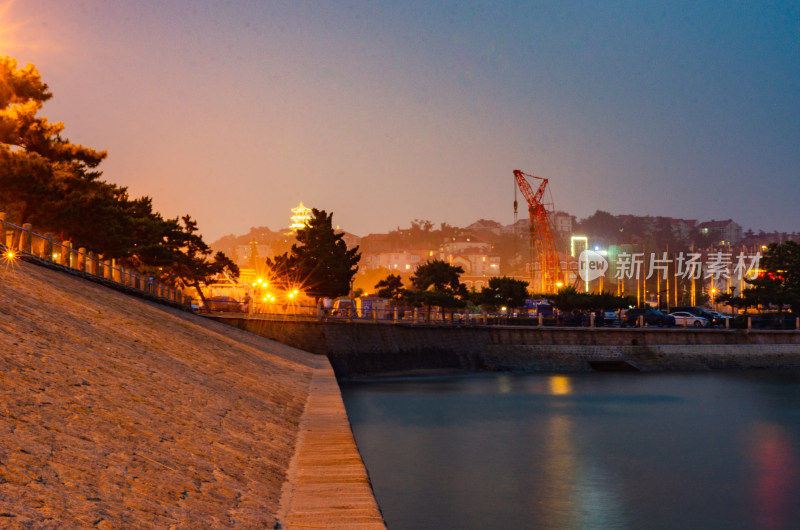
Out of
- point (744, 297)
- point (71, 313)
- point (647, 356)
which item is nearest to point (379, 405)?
point (71, 313)

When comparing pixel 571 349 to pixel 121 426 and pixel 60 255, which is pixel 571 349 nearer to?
pixel 60 255

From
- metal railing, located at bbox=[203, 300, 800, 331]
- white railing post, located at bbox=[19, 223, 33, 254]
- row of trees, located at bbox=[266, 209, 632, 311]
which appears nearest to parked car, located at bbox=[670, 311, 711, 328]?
metal railing, located at bbox=[203, 300, 800, 331]

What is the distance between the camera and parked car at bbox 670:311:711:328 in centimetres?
7425

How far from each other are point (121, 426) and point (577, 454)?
76.1ft

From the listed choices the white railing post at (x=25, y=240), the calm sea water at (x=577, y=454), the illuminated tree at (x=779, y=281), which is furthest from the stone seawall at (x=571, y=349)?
the white railing post at (x=25, y=240)

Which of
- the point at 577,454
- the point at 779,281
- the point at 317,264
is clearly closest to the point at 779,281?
the point at 779,281

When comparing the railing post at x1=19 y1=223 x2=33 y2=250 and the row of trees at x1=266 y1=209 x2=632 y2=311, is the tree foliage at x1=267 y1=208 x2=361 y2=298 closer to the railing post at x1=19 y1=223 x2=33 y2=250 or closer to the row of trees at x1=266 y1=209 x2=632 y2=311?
the row of trees at x1=266 y1=209 x2=632 y2=311

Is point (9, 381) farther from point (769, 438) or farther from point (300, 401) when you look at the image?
point (769, 438)

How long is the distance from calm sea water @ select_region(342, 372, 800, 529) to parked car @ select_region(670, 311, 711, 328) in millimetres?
19238

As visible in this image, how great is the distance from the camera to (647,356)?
6856 centimetres

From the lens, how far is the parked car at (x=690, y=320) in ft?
244

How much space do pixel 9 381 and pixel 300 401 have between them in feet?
39.7

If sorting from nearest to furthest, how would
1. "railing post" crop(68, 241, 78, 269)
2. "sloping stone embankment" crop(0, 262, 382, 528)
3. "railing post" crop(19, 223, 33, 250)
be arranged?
"sloping stone embankment" crop(0, 262, 382, 528) → "railing post" crop(19, 223, 33, 250) → "railing post" crop(68, 241, 78, 269)

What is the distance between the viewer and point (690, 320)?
76875mm
